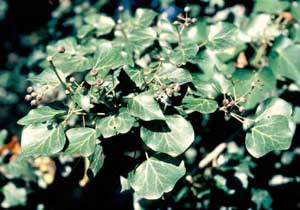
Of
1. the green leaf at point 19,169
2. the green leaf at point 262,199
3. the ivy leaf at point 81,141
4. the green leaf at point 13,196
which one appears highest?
the ivy leaf at point 81,141

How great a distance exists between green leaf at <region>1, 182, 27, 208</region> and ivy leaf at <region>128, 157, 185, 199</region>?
1.13m

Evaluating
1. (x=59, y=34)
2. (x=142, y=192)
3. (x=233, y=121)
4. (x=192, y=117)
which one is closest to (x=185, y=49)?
(x=192, y=117)

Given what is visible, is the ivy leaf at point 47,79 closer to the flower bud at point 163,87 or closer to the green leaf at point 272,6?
the flower bud at point 163,87

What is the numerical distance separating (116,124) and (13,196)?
1.26 meters

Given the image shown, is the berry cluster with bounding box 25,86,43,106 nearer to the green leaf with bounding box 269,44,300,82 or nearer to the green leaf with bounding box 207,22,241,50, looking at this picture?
the green leaf with bounding box 207,22,241,50

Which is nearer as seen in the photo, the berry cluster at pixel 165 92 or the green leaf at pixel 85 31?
the berry cluster at pixel 165 92

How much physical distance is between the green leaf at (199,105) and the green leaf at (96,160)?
30 centimetres

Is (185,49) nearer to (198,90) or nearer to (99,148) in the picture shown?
(198,90)

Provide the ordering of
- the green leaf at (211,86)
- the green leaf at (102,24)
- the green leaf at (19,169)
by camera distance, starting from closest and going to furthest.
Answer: the green leaf at (211,86) < the green leaf at (102,24) < the green leaf at (19,169)

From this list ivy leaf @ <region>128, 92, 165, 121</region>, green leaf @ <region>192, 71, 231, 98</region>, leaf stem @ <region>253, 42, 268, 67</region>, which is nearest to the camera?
ivy leaf @ <region>128, 92, 165, 121</region>

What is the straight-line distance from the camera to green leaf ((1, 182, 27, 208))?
2.15m

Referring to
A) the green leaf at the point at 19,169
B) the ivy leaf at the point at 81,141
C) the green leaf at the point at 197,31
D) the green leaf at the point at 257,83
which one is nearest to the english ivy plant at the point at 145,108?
the ivy leaf at the point at 81,141

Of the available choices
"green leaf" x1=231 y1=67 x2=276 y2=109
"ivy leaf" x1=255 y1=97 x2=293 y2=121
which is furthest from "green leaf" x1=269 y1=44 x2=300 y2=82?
"ivy leaf" x1=255 y1=97 x2=293 y2=121

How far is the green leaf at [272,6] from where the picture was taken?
1950 millimetres
